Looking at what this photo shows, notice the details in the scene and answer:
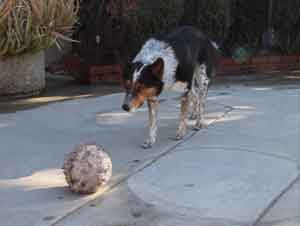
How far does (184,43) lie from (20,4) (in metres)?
3.09

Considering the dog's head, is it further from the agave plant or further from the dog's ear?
the agave plant

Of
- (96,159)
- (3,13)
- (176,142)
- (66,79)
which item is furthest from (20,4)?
(96,159)

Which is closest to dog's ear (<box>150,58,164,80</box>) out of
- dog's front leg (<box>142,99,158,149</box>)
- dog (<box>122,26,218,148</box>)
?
dog (<box>122,26,218,148</box>)

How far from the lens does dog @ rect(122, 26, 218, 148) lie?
18.5 feet

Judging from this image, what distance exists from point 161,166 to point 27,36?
3832 millimetres

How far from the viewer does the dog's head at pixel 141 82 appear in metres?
5.60

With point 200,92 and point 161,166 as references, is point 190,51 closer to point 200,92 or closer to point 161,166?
point 200,92

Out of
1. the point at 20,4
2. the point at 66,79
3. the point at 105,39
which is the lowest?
the point at 66,79

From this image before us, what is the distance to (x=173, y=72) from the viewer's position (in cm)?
594

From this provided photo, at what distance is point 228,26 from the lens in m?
11.8

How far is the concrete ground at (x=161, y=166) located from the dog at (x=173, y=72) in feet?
1.10

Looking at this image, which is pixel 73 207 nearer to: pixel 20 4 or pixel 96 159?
pixel 96 159

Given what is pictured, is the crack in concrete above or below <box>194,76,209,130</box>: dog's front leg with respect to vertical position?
below

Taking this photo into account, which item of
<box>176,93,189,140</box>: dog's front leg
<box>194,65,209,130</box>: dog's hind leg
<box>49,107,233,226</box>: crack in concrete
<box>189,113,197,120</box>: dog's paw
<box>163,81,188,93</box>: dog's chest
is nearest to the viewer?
<box>49,107,233,226</box>: crack in concrete
